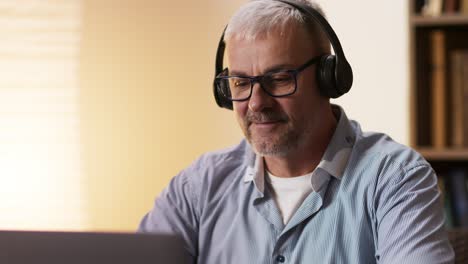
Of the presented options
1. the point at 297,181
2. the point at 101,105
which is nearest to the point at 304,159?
the point at 297,181

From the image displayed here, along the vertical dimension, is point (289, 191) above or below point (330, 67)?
below

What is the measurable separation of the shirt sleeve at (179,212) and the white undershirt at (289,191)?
0.17m

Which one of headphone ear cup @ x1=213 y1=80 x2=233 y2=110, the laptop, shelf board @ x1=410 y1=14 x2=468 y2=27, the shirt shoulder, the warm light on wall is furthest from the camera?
the warm light on wall

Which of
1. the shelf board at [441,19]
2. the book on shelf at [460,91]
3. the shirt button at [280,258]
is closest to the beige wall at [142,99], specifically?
the shelf board at [441,19]

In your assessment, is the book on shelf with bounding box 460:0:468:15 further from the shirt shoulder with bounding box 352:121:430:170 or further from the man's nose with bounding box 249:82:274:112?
the man's nose with bounding box 249:82:274:112

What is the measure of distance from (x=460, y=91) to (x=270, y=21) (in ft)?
3.46

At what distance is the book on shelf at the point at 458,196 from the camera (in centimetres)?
226

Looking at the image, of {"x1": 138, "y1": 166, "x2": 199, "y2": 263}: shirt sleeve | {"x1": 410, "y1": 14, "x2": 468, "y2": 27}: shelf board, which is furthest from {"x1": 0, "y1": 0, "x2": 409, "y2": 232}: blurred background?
{"x1": 138, "y1": 166, "x2": 199, "y2": 263}: shirt sleeve

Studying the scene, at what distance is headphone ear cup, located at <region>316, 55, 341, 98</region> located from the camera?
1.35 meters

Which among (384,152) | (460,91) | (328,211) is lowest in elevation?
(328,211)

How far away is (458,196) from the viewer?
227cm

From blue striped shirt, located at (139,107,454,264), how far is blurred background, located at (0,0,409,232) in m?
0.91

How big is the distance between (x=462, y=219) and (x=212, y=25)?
1014 millimetres

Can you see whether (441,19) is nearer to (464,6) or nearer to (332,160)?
(464,6)
